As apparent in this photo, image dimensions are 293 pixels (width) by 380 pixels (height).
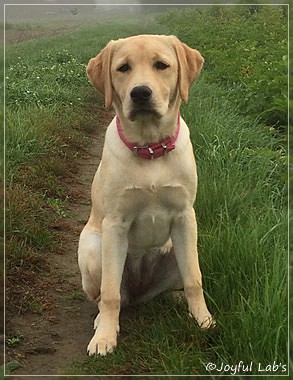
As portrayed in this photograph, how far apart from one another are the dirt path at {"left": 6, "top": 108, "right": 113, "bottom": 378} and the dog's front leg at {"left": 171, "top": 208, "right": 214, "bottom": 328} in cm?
53

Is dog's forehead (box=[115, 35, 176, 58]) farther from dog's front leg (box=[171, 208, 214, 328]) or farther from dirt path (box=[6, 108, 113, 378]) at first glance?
dirt path (box=[6, 108, 113, 378])

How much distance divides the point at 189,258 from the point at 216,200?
0.92 meters

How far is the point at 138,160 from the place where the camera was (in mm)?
2934

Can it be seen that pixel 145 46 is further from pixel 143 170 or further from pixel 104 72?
pixel 143 170

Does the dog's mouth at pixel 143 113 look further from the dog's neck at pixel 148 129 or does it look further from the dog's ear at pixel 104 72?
the dog's ear at pixel 104 72

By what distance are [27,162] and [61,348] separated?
9.31 ft

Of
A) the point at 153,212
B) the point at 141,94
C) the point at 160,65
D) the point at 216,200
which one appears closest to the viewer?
the point at 141,94

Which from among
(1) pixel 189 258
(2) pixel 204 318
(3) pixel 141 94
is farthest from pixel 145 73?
(2) pixel 204 318

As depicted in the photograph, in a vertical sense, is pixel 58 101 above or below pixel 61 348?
below

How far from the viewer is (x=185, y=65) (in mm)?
2986

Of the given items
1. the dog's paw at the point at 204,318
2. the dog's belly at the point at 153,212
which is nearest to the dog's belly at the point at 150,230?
the dog's belly at the point at 153,212

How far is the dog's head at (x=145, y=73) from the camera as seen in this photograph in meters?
2.79

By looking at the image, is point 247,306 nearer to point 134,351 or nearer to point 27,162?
point 134,351

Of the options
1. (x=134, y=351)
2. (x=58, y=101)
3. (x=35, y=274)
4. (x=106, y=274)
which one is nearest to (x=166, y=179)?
(x=106, y=274)
